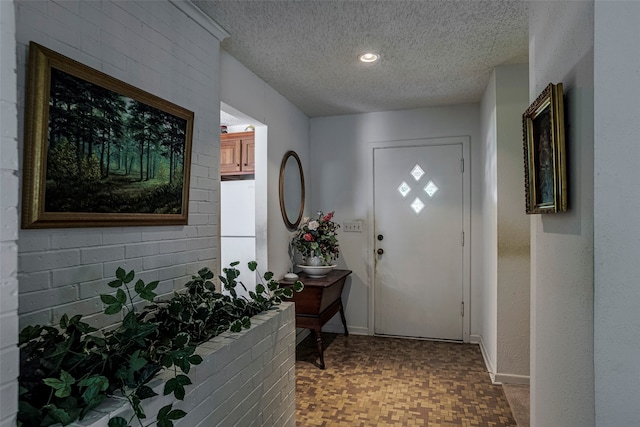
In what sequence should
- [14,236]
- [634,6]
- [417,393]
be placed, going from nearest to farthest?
[14,236] → [634,6] → [417,393]

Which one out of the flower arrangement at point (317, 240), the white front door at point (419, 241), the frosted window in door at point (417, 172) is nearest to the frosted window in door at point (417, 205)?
the white front door at point (419, 241)

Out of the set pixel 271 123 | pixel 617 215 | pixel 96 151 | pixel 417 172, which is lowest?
pixel 617 215

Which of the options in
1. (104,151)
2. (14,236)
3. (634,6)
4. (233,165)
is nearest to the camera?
→ (14,236)

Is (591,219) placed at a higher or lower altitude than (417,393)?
higher

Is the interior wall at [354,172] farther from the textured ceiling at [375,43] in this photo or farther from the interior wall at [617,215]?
the interior wall at [617,215]

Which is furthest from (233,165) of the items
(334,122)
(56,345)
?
(56,345)

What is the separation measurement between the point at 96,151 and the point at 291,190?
2212mm

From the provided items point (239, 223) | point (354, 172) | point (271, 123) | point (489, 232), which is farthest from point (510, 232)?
point (239, 223)

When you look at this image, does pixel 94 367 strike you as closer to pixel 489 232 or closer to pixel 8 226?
pixel 8 226

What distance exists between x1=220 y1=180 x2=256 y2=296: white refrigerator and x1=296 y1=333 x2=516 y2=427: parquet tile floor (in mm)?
1072

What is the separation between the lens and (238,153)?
3.58m

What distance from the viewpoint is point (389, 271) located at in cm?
387

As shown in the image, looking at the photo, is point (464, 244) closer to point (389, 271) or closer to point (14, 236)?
point (389, 271)

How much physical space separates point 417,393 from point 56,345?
231 cm
